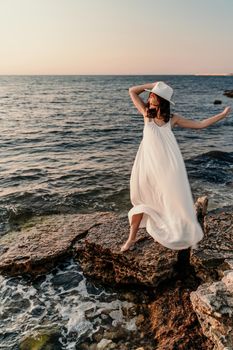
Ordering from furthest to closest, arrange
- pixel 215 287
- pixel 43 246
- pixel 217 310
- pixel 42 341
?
pixel 43 246 → pixel 42 341 → pixel 215 287 → pixel 217 310

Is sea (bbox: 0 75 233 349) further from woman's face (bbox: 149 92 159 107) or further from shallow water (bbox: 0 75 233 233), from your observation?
woman's face (bbox: 149 92 159 107)

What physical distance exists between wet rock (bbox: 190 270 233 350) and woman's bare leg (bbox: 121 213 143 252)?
67.2 inches

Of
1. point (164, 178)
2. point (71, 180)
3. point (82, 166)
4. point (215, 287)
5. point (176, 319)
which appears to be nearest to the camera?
point (215, 287)

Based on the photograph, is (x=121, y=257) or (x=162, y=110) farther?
(x=121, y=257)

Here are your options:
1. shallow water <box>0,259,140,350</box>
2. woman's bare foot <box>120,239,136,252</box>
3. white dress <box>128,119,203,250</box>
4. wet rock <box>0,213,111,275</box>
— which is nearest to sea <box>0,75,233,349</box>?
shallow water <box>0,259,140,350</box>

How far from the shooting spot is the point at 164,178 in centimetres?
523

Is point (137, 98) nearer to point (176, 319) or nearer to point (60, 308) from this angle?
point (176, 319)

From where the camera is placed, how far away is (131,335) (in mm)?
4844

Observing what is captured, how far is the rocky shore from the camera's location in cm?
415

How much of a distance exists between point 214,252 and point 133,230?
133cm

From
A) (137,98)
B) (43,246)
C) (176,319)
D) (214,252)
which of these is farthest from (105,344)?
(137,98)

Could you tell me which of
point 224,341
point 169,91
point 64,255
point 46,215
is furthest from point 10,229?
point 224,341

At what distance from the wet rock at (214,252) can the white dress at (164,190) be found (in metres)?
0.23

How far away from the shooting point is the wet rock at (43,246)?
6.41 meters
